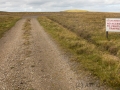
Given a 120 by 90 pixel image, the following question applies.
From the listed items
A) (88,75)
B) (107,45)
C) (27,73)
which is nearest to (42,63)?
(27,73)

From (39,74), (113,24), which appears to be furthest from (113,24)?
(39,74)

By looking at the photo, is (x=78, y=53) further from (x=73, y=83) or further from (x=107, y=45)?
(x=73, y=83)

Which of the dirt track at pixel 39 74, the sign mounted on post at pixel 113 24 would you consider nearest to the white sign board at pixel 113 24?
the sign mounted on post at pixel 113 24

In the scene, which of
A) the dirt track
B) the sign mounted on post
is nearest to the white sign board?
the sign mounted on post

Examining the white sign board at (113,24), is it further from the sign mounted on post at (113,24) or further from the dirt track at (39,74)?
the dirt track at (39,74)

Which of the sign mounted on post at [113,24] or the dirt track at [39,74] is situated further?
the sign mounted on post at [113,24]

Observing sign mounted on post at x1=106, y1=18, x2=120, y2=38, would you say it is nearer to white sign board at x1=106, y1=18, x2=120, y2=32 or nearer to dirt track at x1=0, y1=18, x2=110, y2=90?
white sign board at x1=106, y1=18, x2=120, y2=32

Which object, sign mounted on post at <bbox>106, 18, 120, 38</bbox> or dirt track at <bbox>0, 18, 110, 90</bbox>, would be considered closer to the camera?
dirt track at <bbox>0, 18, 110, 90</bbox>

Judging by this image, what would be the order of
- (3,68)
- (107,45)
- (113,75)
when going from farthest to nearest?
(107,45), (3,68), (113,75)

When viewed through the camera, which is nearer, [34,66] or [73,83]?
[73,83]

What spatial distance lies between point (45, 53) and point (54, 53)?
61 centimetres

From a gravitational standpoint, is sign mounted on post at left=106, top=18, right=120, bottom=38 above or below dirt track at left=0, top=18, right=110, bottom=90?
above

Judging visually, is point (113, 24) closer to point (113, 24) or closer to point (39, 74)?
point (113, 24)

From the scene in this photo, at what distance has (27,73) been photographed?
28.0ft
